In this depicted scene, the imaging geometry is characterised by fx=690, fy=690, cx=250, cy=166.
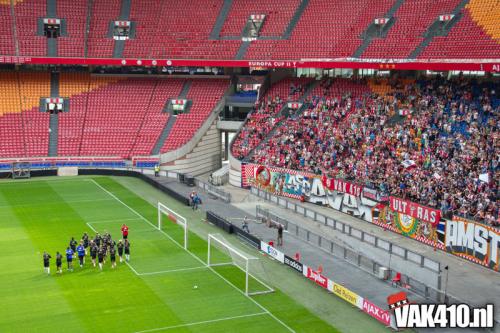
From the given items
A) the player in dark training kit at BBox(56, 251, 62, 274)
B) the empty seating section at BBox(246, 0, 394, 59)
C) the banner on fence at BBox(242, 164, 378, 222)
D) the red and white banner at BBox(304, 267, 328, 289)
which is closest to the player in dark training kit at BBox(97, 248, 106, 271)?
the player in dark training kit at BBox(56, 251, 62, 274)

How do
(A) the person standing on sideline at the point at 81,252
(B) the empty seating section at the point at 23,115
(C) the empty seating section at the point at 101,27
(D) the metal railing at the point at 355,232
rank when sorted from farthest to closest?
(C) the empty seating section at the point at 101,27 → (B) the empty seating section at the point at 23,115 → (A) the person standing on sideline at the point at 81,252 → (D) the metal railing at the point at 355,232

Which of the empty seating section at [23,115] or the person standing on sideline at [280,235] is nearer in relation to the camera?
the person standing on sideline at [280,235]

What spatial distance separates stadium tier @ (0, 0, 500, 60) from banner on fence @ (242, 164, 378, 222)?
1225 centimetres

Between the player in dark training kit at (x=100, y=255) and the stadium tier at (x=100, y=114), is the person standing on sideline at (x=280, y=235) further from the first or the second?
the stadium tier at (x=100, y=114)

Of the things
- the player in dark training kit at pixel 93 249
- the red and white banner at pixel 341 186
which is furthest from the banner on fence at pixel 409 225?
the player in dark training kit at pixel 93 249

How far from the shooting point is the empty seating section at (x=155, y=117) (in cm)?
6200

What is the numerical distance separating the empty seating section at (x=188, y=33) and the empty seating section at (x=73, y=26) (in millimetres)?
6848

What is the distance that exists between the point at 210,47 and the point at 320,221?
89.8 ft

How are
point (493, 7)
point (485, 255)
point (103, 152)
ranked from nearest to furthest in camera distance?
point (485, 255)
point (493, 7)
point (103, 152)

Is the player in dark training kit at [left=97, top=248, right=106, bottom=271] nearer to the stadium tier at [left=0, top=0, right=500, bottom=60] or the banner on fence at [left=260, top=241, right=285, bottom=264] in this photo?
the banner on fence at [left=260, top=241, right=285, bottom=264]

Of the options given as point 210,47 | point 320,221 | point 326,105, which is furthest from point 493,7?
point 210,47

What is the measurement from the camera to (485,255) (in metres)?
35.1

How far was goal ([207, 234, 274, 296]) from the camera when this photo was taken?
1239 inches

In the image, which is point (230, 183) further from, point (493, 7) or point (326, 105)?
point (493, 7)
